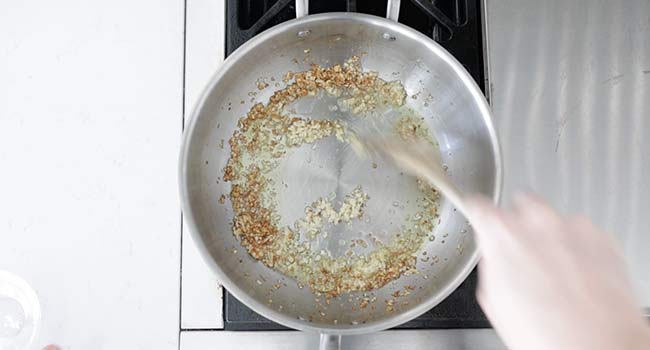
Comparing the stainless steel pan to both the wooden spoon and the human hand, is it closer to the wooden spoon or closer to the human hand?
the wooden spoon

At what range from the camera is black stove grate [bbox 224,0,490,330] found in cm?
74

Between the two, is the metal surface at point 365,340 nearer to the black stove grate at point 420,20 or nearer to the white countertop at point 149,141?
the white countertop at point 149,141

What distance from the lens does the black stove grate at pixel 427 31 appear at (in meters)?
0.74

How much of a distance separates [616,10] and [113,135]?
0.66 m

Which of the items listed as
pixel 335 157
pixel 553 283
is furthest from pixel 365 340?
pixel 553 283

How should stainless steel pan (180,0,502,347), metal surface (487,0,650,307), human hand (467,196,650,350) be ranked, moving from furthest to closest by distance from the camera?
metal surface (487,0,650,307)
stainless steel pan (180,0,502,347)
human hand (467,196,650,350)

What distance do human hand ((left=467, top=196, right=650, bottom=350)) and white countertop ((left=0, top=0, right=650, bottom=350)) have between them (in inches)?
12.2

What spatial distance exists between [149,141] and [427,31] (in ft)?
1.21

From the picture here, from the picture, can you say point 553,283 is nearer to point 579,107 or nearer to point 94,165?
point 579,107

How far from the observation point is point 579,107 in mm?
818

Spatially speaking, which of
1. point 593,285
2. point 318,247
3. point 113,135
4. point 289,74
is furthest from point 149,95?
point 593,285

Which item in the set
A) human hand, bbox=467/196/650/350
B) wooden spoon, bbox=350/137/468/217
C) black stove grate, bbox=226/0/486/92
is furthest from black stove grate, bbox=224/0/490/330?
human hand, bbox=467/196/650/350

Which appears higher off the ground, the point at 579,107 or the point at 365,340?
the point at 579,107

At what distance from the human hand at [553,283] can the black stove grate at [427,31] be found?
27 cm
